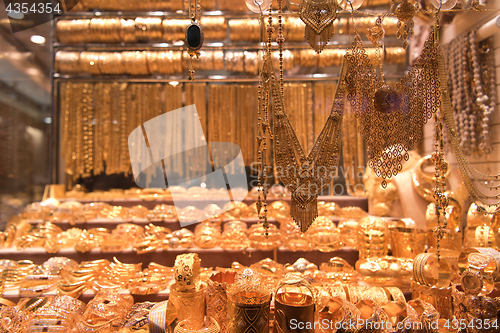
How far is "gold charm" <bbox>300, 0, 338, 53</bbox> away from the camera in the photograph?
128 cm

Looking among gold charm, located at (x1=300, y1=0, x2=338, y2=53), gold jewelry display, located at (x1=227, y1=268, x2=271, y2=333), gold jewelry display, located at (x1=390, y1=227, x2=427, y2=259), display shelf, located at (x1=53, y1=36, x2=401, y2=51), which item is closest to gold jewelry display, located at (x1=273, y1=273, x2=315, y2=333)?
gold jewelry display, located at (x1=227, y1=268, x2=271, y2=333)

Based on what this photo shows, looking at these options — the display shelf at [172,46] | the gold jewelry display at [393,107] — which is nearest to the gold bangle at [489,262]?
the gold jewelry display at [393,107]

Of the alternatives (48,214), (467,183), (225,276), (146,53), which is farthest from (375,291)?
(146,53)

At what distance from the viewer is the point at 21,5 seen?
206 centimetres

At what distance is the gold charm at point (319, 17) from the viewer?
1.28 meters

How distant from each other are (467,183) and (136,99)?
8.69 feet

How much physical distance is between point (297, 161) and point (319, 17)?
1.97ft

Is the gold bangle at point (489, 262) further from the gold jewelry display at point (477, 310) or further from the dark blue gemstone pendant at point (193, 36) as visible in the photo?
the dark blue gemstone pendant at point (193, 36)

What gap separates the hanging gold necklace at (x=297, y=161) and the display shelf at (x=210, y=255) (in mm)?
548

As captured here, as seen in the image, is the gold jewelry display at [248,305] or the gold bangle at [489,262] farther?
the gold bangle at [489,262]

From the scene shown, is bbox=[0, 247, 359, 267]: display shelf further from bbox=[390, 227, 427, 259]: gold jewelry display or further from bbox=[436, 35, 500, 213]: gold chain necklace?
bbox=[436, 35, 500, 213]: gold chain necklace

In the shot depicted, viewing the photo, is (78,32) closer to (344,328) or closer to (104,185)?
(104,185)

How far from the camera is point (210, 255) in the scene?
1.83 metres

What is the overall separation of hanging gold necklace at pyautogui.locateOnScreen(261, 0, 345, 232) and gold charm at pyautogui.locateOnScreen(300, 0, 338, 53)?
0.11 metres
